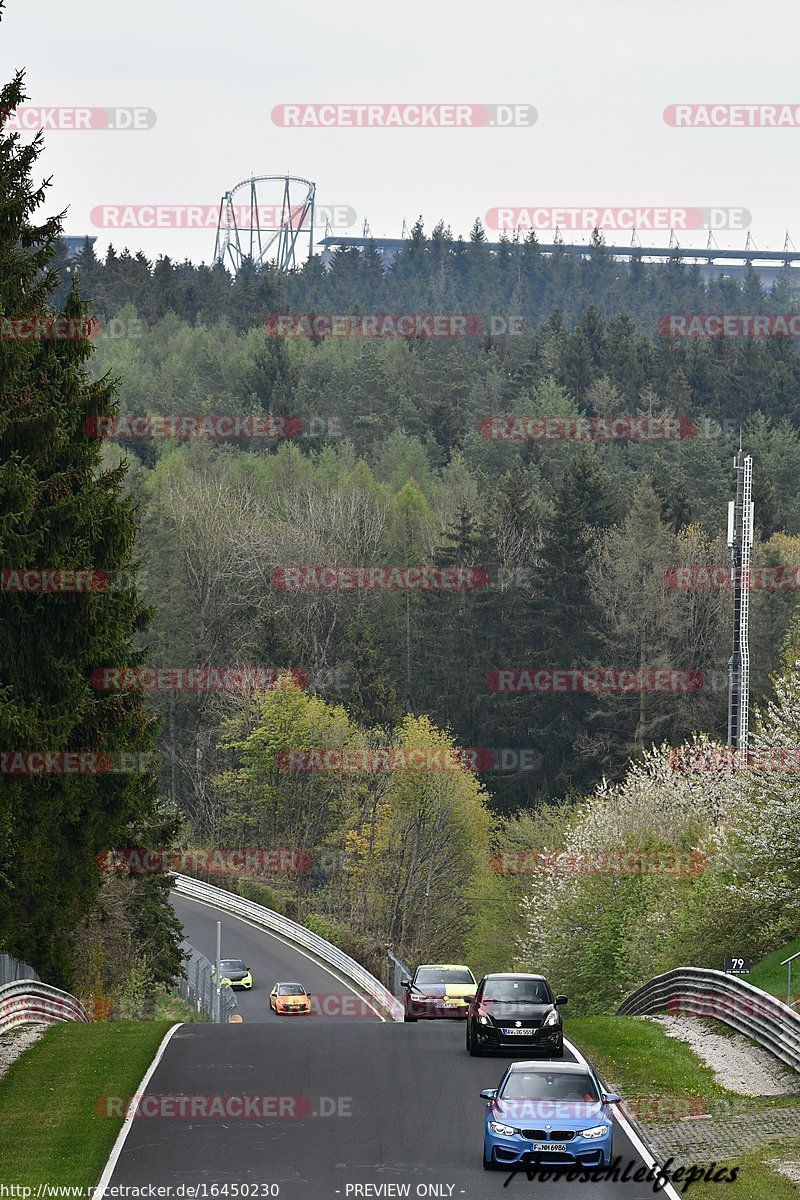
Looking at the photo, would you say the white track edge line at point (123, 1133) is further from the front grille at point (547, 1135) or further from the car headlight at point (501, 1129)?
the front grille at point (547, 1135)

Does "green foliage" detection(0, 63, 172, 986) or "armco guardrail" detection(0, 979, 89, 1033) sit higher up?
"green foliage" detection(0, 63, 172, 986)

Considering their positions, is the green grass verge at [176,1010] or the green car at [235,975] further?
the green car at [235,975]

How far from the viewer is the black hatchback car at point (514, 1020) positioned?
2559 centimetres

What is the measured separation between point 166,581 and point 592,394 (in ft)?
160

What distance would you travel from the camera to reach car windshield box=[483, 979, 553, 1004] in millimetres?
26094

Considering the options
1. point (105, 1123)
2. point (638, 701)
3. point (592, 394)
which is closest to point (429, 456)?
point (592, 394)

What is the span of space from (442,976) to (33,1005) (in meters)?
9.37

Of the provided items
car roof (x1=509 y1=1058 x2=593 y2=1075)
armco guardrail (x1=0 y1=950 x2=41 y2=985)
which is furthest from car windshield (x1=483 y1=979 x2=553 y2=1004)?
armco guardrail (x1=0 y1=950 x2=41 y2=985)

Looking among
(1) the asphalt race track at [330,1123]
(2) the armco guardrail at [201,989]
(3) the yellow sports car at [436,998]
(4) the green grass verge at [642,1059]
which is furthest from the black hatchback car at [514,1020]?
(2) the armco guardrail at [201,989]

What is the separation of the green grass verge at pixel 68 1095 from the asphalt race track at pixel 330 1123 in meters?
0.41

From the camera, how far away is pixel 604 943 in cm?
5347

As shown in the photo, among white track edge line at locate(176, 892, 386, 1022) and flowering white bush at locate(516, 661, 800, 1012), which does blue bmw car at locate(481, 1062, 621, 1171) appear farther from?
white track edge line at locate(176, 892, 386, 1022)

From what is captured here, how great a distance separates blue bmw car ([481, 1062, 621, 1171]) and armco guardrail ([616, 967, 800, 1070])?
6996mm

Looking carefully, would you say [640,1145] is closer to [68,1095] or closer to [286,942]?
[68,1095]
